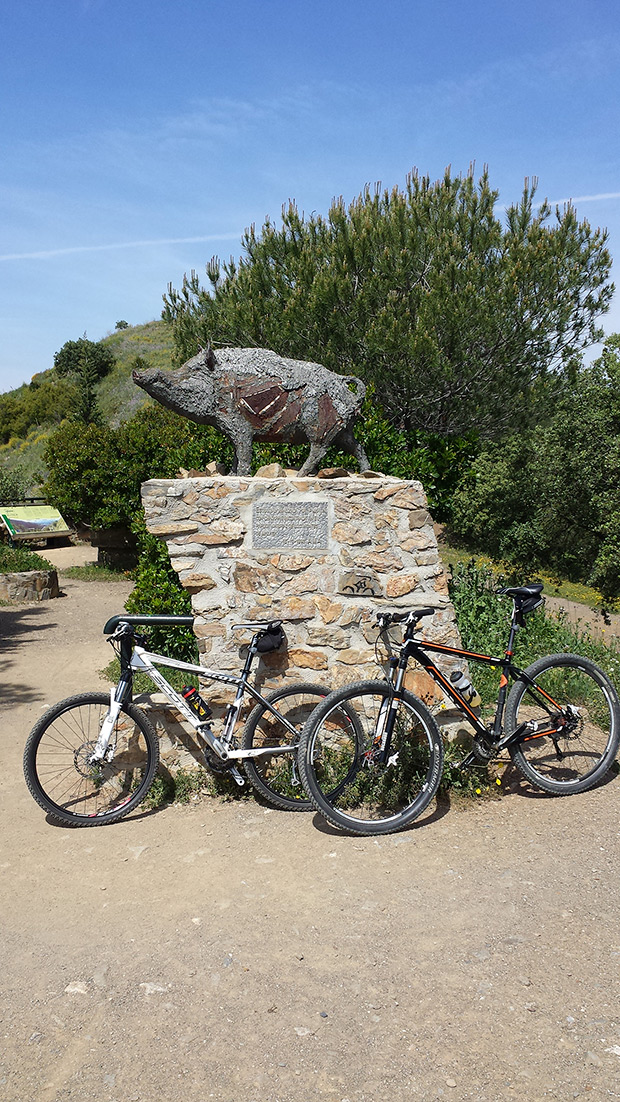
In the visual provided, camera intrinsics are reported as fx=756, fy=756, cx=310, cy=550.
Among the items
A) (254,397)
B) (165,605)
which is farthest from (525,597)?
(165,605)

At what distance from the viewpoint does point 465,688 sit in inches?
169

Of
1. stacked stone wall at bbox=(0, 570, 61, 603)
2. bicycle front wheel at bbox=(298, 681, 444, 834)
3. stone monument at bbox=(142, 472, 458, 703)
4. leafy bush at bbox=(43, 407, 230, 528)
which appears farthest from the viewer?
leafy bush at bbox=(43, 407, 230, 528)

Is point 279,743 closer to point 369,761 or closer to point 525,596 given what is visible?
point 369,761

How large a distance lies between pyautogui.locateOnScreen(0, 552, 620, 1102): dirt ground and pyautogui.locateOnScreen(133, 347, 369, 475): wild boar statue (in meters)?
2.56

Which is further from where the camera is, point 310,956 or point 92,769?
point 92,769

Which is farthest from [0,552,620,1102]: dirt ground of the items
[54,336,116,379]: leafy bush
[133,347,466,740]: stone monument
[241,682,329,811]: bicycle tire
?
[54,336,116,379]: leafy bush

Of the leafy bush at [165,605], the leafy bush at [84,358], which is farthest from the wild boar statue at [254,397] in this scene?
the leafy bush at [84,358]

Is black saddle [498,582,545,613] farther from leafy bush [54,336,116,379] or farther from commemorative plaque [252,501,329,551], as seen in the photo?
leafy bush [54,336,116,379]

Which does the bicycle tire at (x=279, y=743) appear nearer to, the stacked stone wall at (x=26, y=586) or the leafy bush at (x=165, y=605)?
the leafy bush at (x=165, y=605)

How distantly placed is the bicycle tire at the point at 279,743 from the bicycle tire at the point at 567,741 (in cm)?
117

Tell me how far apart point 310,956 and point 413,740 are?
165 cm

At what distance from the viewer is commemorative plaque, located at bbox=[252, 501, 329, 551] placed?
15.2ft

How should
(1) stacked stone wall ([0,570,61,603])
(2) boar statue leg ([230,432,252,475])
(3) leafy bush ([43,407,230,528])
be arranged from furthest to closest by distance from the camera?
(3) leafy bush ([43,407,230,528]) < (1) stacked stone wall ([0,570,61,603]) < (2) boar statue leg ([230,432,252,475])

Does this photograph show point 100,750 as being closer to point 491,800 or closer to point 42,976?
point 42,976
